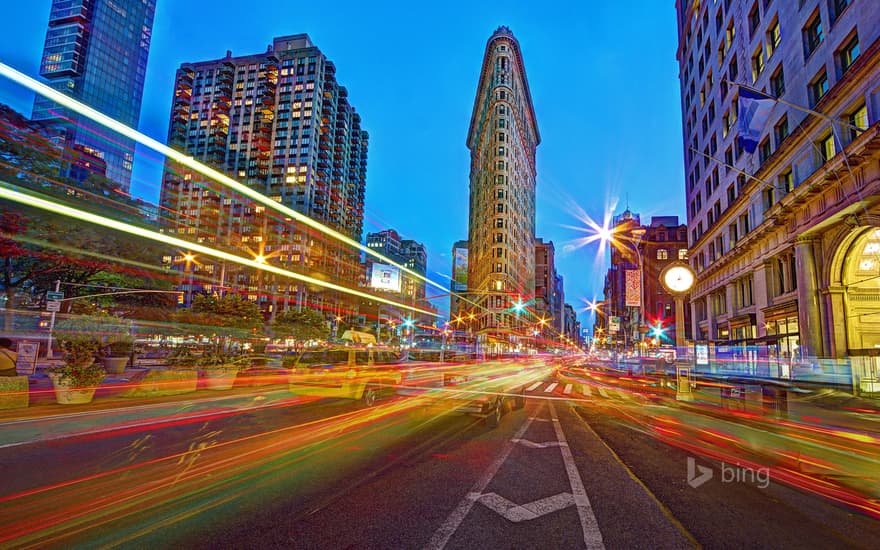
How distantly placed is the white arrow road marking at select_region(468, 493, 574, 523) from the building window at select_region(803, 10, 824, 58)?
27.2 metres

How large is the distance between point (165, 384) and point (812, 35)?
1340 inches

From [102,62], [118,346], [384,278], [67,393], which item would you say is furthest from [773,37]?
[102,62]

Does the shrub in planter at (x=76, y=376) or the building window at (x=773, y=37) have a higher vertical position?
the building window at (x=773, y=37)

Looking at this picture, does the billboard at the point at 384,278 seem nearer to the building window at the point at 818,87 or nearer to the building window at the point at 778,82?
the building window at the point at 778,82

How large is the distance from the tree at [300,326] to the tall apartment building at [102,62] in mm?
105541

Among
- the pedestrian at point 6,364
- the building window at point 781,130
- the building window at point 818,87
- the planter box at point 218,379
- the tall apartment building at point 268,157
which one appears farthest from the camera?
the tall apartment building at point 268,157

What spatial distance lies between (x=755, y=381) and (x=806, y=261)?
42.3 feet

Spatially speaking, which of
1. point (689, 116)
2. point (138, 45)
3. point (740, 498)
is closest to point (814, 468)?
point (740, 498)

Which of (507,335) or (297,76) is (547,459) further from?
(297,76)

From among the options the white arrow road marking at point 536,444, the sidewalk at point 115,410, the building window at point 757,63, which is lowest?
the sidewalk at point 115,410

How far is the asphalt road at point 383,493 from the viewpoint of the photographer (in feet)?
14.4

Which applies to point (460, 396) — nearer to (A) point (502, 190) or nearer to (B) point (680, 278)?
(B) point (680, 278)

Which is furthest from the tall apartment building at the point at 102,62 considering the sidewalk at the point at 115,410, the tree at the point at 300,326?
the sidewalk at the point at 115,410

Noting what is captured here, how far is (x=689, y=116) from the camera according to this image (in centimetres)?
4656
